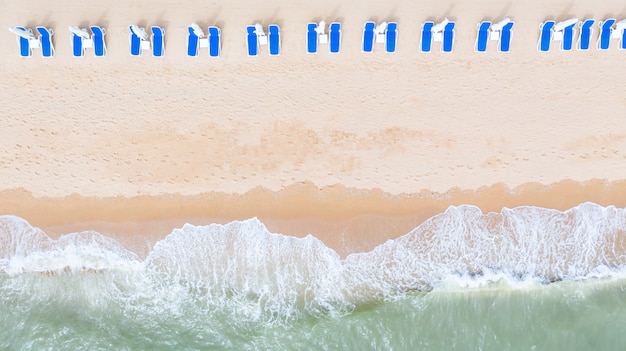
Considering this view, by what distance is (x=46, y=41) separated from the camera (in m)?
8.66

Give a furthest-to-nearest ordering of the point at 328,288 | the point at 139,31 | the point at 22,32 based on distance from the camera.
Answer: the point at 328,288
the point at 139,31
the point at 22,32

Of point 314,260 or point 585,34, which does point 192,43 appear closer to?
point 314,260

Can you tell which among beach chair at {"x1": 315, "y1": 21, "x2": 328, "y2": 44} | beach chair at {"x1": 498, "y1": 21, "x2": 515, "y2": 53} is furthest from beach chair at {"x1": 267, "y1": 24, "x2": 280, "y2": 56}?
beach chair at {"x1": 498, "y1": 21, "x2": 515, "y2": 53}

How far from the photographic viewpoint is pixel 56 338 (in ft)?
29.7

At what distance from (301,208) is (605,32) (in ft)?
24.7

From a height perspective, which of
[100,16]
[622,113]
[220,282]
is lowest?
[220,282]

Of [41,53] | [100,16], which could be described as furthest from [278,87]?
[41,53]

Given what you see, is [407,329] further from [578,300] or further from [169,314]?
[169,314]

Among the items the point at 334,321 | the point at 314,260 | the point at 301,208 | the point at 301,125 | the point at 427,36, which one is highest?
the point at 427,36

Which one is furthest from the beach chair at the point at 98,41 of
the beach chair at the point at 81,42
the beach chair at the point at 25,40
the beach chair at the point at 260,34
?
the beach chair at the point at 260,34

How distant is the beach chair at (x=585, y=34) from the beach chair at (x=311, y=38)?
567 cm

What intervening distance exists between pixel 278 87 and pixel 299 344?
564cm

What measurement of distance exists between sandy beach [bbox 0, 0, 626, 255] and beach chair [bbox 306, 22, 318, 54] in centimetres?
14

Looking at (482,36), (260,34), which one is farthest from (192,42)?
(482,36)
